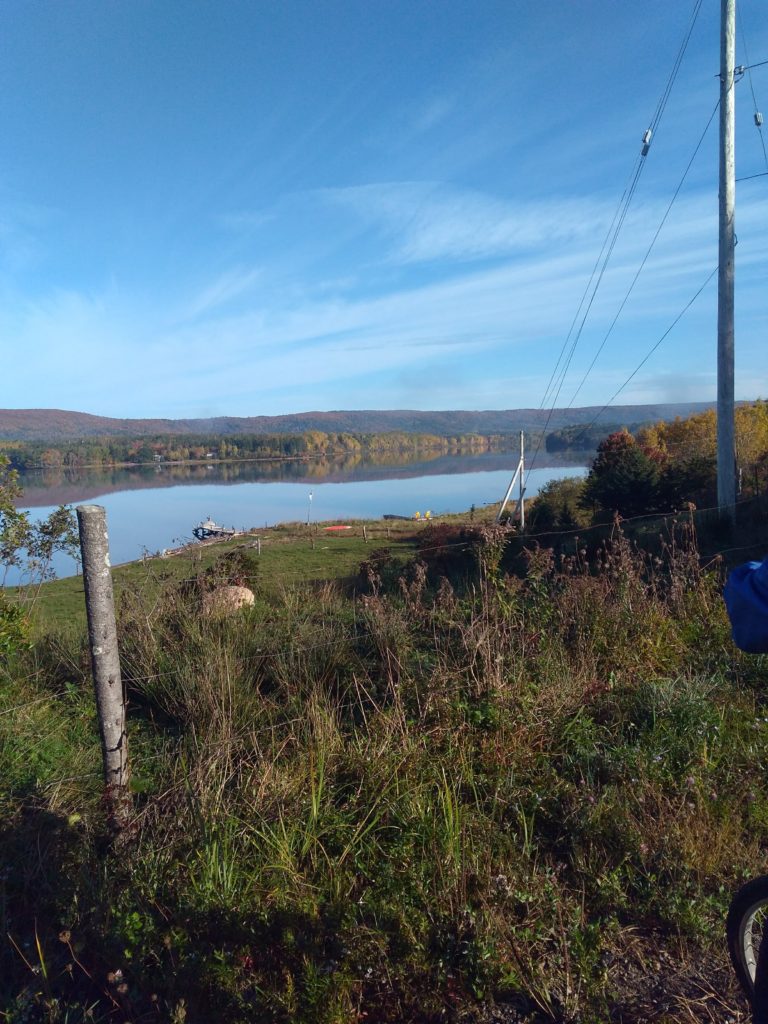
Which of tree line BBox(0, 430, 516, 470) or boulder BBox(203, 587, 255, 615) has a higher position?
tree line BBox(0, 430, 516, 470)

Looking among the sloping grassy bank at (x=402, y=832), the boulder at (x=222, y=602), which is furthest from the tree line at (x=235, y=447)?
the sloping grassy bank at (x=402, y=832)

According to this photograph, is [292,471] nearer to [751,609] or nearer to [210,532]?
[210,532]

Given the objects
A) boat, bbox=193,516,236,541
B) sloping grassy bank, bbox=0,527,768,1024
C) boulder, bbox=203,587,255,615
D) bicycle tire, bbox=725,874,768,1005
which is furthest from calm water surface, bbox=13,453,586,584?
bicycle tire, bbox=725,874,768,1005

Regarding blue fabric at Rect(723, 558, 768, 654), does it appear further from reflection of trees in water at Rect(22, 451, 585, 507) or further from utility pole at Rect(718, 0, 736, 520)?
reflection of trees in water at Rect(22, 451, 585, 507)

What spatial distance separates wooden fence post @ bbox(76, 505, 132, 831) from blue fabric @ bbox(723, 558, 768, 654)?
2388 millimetres

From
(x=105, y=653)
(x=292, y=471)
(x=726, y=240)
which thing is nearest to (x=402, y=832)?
(x=105, y=653)

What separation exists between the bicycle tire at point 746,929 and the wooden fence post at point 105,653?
89.5 inches

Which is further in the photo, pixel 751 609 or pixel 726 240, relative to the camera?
pixel 726 240

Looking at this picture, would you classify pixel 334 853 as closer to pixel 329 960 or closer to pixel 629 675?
pixel 329 960

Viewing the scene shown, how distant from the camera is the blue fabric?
1844 mm

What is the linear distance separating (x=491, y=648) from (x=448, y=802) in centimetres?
135

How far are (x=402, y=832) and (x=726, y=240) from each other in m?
12.6

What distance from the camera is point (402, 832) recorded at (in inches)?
107

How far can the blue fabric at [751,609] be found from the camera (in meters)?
1.84
